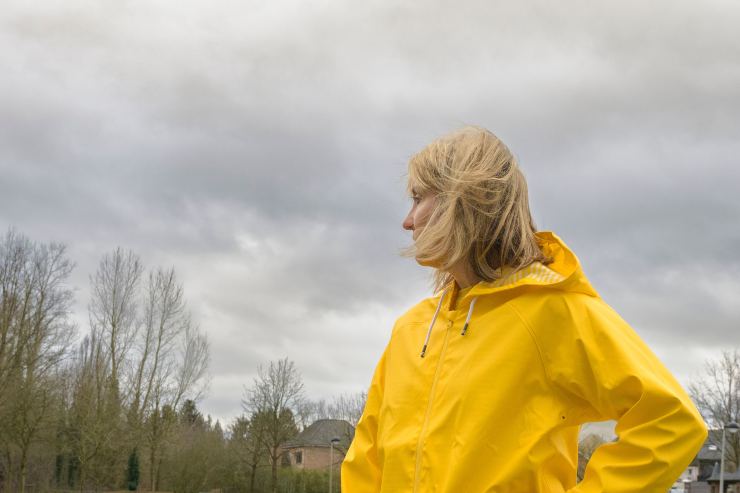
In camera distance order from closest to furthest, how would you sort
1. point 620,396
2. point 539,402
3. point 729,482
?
point 620,396 < point 539,402 < point 729,482

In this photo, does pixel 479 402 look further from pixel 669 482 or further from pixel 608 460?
pixel 669 482

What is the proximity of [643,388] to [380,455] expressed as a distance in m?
0.90

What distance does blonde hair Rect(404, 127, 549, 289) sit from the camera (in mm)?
2340

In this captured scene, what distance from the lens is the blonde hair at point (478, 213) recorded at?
7.68 feet

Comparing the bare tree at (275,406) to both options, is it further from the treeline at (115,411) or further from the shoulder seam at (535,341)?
the shoulder seam at (535,341)

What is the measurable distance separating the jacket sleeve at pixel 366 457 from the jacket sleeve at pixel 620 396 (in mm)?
756

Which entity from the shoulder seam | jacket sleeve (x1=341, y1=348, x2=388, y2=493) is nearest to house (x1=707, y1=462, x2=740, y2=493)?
jacket sleeve (x1=341, y1=348, x2=388, y2=493)

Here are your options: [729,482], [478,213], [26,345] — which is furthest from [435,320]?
[729,482]

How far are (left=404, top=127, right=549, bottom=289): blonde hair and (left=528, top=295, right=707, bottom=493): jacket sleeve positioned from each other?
25 centimetres

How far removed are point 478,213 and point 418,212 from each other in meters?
0.22

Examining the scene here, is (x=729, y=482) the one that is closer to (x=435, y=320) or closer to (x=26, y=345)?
(x=26, y=345)

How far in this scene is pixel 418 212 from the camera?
2488 mm

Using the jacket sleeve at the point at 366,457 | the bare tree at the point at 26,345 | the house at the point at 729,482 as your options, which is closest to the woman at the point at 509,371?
the jacket sleeve at the point at 366,457

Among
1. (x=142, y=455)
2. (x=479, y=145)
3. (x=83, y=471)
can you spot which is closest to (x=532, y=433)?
(x=479, y=145)
